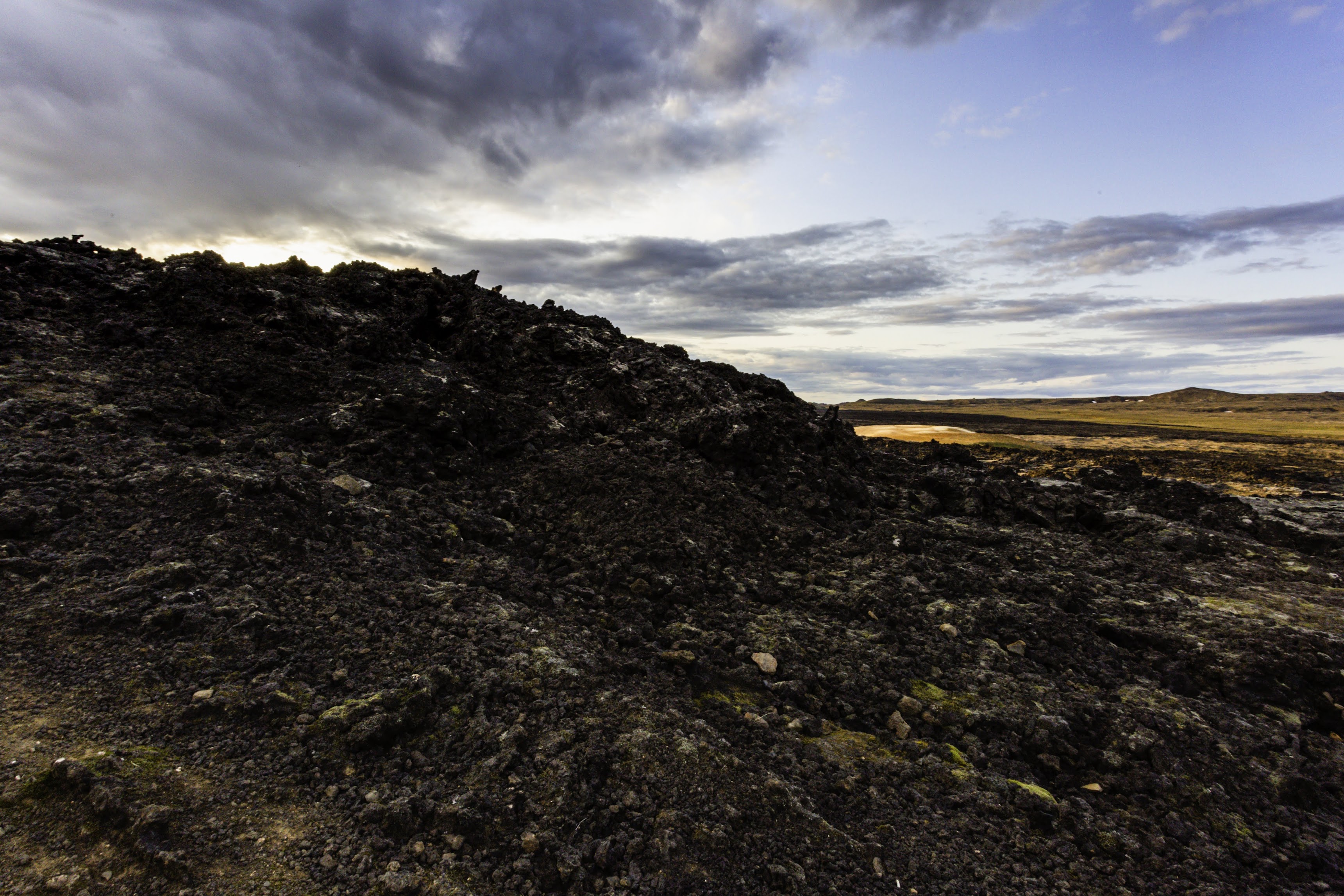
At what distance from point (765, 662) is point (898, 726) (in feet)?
5.67

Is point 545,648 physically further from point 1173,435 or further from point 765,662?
point 1173,435

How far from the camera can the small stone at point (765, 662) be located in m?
7.39

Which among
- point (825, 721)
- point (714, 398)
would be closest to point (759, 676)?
point (825, 721)

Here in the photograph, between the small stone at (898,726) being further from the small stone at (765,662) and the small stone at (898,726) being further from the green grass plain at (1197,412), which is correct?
the green grass plain at (1197,412)

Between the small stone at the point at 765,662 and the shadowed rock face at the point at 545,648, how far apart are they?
0.17 m

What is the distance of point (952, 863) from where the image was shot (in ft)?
16.0

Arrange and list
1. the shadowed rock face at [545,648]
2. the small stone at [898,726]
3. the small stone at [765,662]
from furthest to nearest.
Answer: the small stone at [765,662]
the small stone at [898,726]
the shadowed rock face at [545,648]

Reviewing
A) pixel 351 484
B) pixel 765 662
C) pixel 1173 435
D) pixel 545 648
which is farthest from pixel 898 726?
pixel 1173 435

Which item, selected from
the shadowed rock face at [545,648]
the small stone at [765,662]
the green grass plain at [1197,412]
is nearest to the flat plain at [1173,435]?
the green grass plain at [1197,412]

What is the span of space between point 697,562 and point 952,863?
534 centimetres

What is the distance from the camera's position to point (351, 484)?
29.0 ft

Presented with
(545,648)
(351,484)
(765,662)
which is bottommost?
(765,662)

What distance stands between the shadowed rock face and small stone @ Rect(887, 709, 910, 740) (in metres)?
0.09

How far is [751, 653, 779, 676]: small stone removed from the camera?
7391 mm
